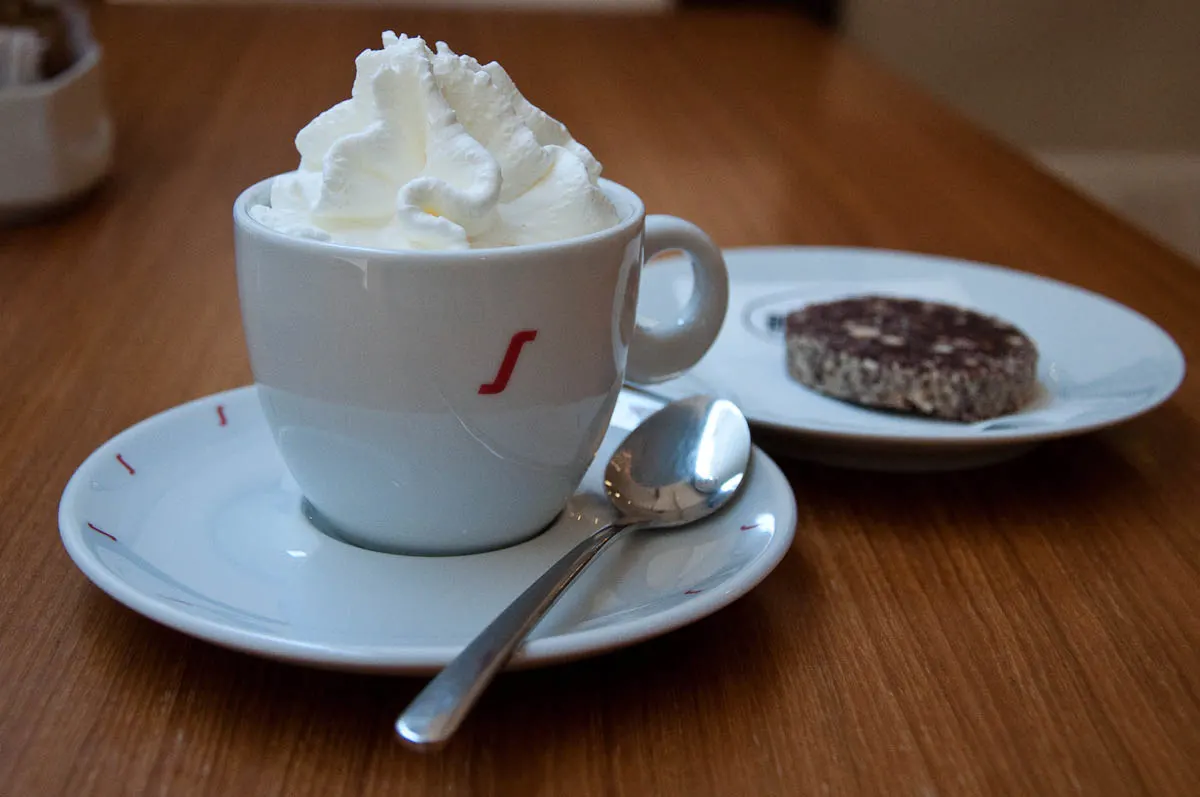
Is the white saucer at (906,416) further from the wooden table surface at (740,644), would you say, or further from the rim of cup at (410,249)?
the rim of cup at (410,249)

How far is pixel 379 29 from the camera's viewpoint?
2.38 meters

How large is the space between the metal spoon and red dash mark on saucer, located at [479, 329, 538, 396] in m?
0.08

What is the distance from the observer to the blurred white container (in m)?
1.10

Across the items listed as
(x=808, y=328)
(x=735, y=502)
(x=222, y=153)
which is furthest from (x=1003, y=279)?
(x=222, y=153)

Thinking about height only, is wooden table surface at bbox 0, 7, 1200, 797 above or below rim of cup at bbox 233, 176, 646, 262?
below

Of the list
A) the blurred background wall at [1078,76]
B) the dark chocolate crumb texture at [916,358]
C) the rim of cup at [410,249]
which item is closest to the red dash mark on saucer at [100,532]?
the rim of cup at [410,249]

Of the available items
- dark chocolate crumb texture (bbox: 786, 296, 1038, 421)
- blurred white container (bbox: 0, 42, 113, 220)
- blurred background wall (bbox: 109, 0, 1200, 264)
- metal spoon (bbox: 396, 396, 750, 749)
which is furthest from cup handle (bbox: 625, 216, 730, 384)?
blurred background wall (bbox: 109, 0, 1200, 264)

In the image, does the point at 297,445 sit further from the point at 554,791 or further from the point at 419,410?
the point at 554,791

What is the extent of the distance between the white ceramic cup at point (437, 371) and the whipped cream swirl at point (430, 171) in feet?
0.09

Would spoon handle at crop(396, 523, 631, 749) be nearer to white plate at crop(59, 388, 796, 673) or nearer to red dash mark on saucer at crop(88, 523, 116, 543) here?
white plate at crop(59, 388, 796, 673)

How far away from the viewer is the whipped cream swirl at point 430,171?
516 millimetres

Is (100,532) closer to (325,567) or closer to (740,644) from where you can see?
(325,567)

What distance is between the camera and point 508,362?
19.9 inches

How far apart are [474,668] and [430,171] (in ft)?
0.83
